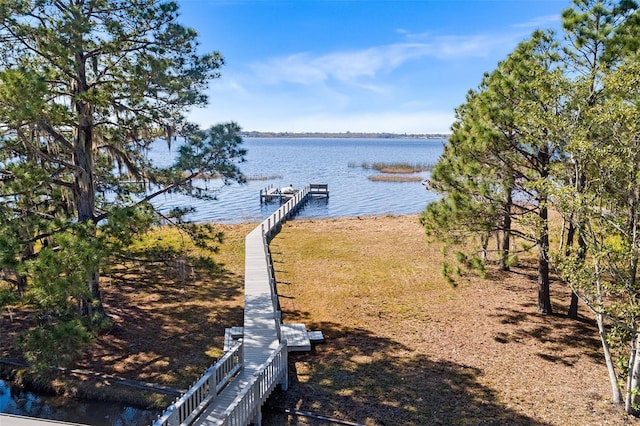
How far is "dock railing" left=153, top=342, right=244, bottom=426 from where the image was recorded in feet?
21.0

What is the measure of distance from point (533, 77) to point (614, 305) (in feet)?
17.5

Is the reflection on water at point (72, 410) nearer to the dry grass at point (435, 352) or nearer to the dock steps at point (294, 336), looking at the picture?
the dock steps at point (294, 336)

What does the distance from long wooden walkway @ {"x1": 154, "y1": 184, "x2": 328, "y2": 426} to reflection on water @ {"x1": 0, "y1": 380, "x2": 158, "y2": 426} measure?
1.68 meters

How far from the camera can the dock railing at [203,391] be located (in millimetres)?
6414

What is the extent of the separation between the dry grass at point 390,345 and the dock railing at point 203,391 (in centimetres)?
110

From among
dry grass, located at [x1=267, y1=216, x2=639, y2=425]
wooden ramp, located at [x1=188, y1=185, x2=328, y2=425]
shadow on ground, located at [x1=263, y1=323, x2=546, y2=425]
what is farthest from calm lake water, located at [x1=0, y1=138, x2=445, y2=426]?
dry grass, located at [x1=267, y1=216, x2=639, y2=425]

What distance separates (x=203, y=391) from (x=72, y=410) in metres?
3.19

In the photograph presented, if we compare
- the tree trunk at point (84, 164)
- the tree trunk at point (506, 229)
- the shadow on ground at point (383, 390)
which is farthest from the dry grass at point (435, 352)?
the tree trunk at point (84, 164)

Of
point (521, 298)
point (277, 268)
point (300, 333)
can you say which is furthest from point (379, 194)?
point (300, 333)

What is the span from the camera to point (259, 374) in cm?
762

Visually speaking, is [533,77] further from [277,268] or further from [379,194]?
[379,194]

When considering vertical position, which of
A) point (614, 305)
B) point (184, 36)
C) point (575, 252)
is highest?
point (184, 36)

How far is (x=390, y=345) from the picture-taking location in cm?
1066

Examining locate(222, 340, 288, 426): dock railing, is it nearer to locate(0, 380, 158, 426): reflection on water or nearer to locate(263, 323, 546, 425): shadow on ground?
locate(263, 323, 546, 425): shadow on ground
